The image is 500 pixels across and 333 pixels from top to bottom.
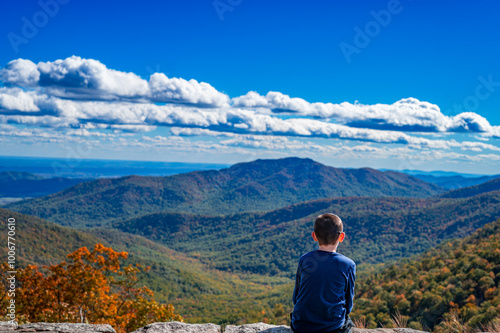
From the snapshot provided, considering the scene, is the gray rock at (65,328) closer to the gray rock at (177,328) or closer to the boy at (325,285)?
the gray rock at (177,328)

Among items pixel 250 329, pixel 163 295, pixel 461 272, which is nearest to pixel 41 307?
pixel 250 329

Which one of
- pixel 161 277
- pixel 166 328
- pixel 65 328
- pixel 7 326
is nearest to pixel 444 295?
pixel 166 328

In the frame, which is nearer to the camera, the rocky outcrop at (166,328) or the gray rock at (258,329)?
the gray rock at (258,329)

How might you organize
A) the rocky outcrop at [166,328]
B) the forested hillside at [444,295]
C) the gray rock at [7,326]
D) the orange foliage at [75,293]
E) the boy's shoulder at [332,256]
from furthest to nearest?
the forested hillside at [444,295]
the orange foliage at [75,293]
the gray rock at [7,326]
the rocky outcrop at [166,328]
the boy's shoulder at [332,256]

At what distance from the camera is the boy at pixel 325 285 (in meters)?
5.13

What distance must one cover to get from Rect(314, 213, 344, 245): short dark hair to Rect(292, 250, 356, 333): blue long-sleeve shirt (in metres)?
0.22

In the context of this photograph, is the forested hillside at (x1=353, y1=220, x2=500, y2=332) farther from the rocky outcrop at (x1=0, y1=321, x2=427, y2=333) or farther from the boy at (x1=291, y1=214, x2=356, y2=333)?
the boy at (x1=291, y1=214, x2=356, y2=333)

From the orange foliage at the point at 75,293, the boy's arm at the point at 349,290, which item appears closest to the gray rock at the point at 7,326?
the boy's arm at the point at 349,290

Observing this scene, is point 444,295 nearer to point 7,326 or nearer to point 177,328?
point 177,328

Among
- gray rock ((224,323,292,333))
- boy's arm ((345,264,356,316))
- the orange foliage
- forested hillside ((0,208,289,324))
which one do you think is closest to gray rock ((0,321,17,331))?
gray rock ((224,323,292,333))

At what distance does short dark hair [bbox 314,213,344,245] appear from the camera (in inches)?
204

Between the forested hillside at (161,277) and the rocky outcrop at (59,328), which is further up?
the rocky outcrop at (59,328)

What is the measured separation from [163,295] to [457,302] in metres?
133

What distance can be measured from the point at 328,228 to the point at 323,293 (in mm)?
937
